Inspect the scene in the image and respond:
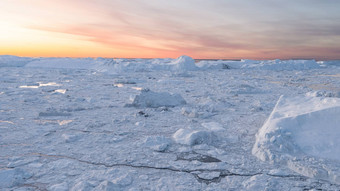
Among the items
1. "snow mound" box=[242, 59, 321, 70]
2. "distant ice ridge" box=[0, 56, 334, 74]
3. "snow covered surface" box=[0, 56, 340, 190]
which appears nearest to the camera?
"snow covered surface" box=[0, 56, 340, 190]

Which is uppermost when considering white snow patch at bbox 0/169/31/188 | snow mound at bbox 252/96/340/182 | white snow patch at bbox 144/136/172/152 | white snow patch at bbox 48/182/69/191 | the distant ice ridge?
the distant ice ridge

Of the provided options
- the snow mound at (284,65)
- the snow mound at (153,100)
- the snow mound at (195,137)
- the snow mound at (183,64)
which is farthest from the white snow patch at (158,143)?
the snow mound at (284,65)

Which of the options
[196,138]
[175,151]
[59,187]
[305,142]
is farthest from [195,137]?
[59,187]

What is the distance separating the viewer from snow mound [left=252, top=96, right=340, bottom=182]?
5.89 ft

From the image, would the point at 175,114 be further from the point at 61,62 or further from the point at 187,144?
the point at 61,62

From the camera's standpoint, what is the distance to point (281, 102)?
8.94 ft

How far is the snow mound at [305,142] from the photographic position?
5.89 feet

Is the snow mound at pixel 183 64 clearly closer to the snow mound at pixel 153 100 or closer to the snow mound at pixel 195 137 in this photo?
the snow mound at pixel 153 100

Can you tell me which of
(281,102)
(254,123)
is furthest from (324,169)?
(254,123)

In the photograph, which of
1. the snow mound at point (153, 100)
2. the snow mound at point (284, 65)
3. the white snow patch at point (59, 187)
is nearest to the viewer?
the white snow patch at point (59, 187)

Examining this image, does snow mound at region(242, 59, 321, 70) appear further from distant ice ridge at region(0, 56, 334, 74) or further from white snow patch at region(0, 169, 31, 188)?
white snow patch at region(0, 169, 31, 188)

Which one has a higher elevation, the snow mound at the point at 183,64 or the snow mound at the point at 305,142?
the snow mound at the point at 183,64

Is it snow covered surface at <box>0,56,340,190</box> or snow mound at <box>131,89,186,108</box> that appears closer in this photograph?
snow covered surface at <box>0,56,340,190</box>

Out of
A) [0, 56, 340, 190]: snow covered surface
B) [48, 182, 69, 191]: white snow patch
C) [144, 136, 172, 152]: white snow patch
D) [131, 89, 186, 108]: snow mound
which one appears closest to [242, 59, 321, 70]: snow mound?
[131, 89, 186, 108]: snow mound
